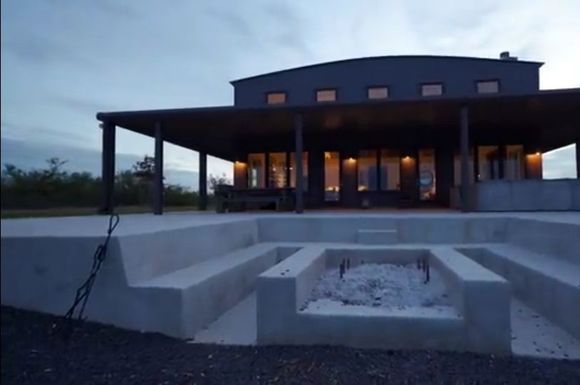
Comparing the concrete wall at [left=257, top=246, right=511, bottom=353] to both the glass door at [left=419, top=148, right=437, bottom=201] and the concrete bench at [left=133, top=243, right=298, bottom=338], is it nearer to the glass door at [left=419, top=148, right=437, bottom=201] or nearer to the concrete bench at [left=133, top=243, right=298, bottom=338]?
the concrete bench at [left=133, top=243, right=298, bottom=338]

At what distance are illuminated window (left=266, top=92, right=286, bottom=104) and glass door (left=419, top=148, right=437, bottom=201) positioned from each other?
17.3ft

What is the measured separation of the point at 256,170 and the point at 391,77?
19.0ft

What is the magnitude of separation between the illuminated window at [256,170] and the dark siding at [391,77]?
75.4 inches

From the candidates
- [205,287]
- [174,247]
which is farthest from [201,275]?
[174,247]

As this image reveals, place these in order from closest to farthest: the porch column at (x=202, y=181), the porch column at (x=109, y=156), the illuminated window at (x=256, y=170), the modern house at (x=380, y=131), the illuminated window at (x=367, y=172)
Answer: the modern house at (x=380, y=131), the porch column at (x=109, y=156), the illuminated window at (x=367, y=172), the porch column at (x=202, y=181), the illuminated window at (x=256, y=170)

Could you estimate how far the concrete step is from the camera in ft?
23.9

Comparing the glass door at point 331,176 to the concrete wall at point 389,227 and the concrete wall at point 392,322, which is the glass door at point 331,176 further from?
the concrete wall at point 392,322

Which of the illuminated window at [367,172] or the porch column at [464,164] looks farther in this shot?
the illuminated window at [367,172]

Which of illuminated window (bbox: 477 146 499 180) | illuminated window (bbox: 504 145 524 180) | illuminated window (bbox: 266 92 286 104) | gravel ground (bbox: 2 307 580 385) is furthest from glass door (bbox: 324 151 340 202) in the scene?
gravel ground (bbox: 2 307 580 385)

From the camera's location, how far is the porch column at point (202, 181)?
13.9 metres

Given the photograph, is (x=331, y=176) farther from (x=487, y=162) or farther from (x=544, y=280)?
(x=544, y=280)

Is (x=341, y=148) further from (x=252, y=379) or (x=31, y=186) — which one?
(x=31, y=186)

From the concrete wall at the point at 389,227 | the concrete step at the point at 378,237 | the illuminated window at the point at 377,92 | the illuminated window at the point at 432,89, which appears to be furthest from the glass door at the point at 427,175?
the concrete step at the point at 378,237

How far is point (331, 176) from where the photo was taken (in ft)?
45.5
